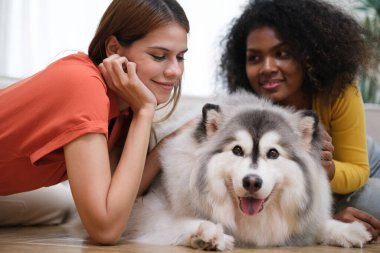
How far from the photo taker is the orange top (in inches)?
58.1

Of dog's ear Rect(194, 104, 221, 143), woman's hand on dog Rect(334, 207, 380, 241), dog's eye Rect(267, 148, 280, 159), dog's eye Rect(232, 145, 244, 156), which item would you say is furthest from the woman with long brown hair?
woman's hand on dog Rect(334, 207, 380, 241)

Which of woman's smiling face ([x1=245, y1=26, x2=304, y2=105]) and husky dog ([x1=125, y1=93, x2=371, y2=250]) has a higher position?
woman's smiling face ([x1=245, y1=26, x2=304, y2=105])

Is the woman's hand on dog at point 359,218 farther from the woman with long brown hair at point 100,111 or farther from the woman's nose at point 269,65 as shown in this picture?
the woman with long brown hair at point 100,111

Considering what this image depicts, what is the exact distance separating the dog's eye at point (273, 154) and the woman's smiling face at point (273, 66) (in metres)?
0.61

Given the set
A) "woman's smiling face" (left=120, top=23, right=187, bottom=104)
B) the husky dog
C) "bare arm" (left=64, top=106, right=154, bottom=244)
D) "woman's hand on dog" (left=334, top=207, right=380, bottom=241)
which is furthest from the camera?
"woman's hand on dog" (left=334, top=207, right=380, bottom=241)

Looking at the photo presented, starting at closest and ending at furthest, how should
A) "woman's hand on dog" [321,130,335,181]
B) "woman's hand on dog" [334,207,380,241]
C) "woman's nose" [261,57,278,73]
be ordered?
1. "woman's hand on dog" [321,130,335,181]
2. "woman's hand on dog" [334,207,380,241]
3. "woman's nose" [261,57,278,73]

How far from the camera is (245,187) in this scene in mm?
1516

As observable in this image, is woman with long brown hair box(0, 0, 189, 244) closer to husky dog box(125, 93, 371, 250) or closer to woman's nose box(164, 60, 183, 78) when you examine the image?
woman's nose box(164, 60, 183, 78)

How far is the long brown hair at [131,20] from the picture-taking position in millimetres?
1683

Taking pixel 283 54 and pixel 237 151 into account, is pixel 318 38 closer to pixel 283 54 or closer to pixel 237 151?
pixel 283 54

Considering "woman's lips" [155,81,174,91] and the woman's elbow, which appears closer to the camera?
the woman's elbow

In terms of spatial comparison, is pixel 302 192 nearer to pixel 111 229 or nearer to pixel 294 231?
pixel 294 231

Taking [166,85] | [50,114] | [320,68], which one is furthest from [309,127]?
[50,114]

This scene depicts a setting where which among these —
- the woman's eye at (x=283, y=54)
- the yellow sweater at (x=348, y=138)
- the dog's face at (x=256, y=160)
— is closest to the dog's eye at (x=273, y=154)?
the dog's face at (x=256, y=160)
